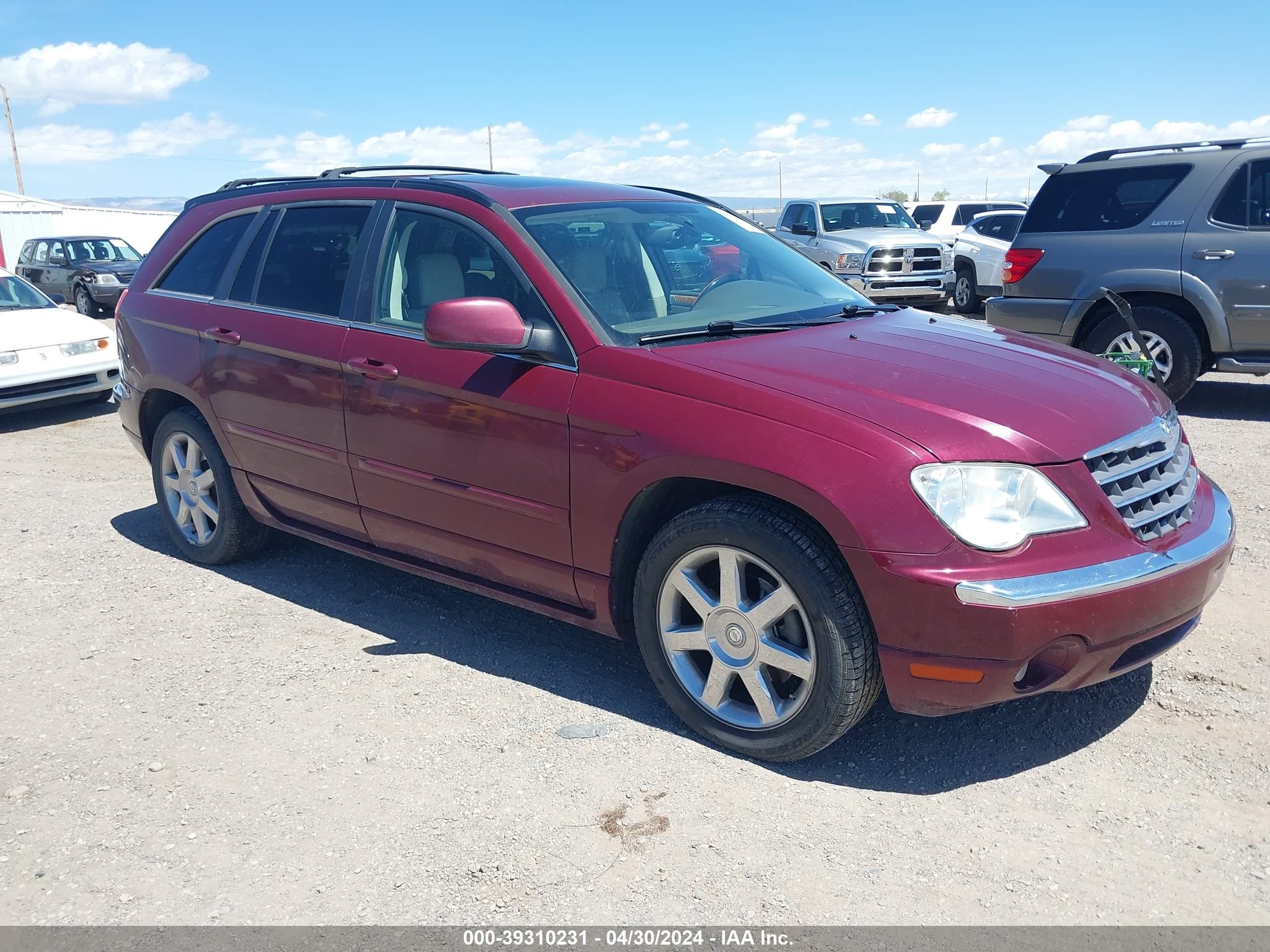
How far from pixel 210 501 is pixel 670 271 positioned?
267 cm

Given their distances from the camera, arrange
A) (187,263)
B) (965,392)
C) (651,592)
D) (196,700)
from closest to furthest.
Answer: (965,392) < (651,592) < (196,700) < (187,263)

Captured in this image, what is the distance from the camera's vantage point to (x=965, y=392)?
3.25m

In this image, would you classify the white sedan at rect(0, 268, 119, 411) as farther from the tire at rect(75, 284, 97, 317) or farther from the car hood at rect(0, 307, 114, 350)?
the tire at rect(75, 284, 97, 317)

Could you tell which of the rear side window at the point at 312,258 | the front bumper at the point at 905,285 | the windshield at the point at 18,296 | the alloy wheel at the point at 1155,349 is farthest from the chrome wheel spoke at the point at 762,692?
the front bumper at the point at 905,285

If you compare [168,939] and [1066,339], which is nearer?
[168,939]

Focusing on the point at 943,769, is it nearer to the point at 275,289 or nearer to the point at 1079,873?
the point at 1079,873

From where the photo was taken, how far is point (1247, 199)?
7875 mm

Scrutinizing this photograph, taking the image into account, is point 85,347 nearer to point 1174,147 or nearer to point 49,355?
point 49,355

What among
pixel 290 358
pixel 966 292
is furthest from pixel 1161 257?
pixel 966 292

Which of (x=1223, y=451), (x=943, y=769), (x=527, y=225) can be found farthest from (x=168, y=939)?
(x=1223, y=451)

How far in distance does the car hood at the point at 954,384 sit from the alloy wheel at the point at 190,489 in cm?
281

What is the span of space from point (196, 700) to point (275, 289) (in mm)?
1876

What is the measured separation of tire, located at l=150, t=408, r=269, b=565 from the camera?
16.8 feet

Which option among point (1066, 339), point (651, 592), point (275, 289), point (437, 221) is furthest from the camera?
point (1066, 339)
